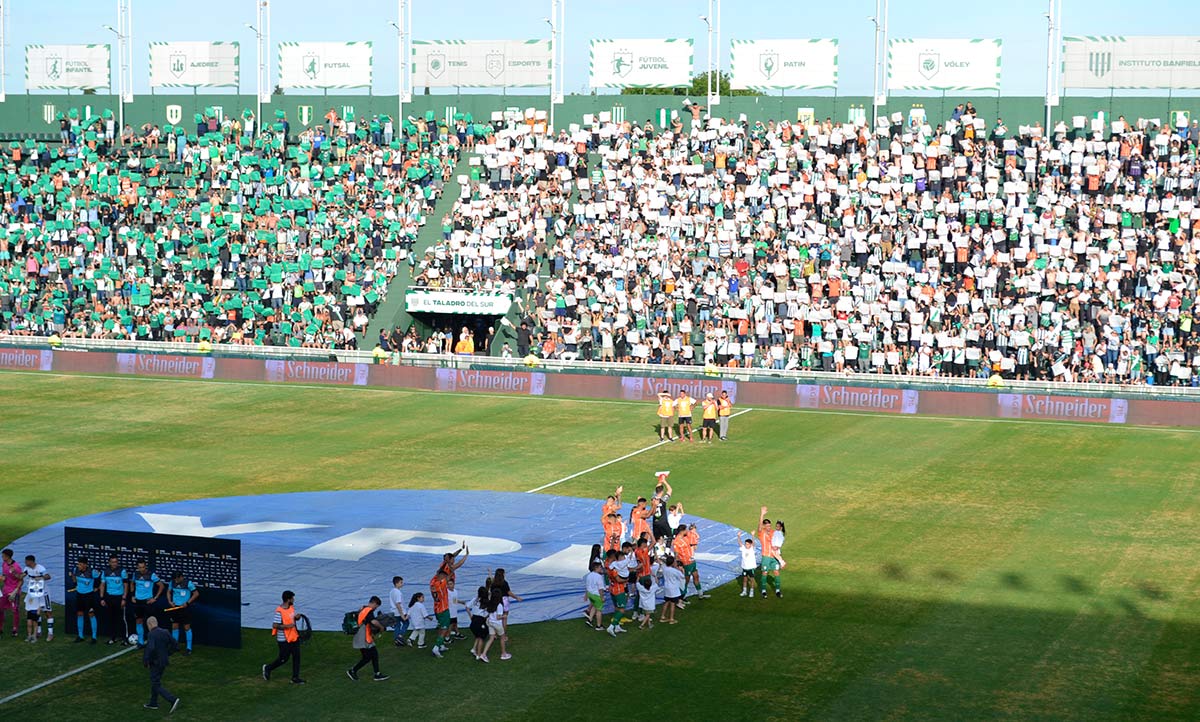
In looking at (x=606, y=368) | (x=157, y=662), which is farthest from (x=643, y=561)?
(x=606, y=368)

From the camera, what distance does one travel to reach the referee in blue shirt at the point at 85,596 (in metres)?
A: 22.3

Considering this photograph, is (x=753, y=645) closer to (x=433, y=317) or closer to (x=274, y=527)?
(x=274, y=527)

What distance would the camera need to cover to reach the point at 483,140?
66812 millimetres

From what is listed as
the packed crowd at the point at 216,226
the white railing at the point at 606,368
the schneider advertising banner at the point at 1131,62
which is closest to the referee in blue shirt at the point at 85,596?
the white railing at the point at 606,368

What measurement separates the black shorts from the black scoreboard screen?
0.13 m

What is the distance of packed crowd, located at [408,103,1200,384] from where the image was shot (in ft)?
166

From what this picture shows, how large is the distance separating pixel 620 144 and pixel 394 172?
33.5 ft

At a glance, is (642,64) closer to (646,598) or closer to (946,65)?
(946,65)

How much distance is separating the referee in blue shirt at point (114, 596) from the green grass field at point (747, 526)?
454 mm

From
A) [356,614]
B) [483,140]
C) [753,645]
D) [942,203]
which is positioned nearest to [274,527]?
[356,614]

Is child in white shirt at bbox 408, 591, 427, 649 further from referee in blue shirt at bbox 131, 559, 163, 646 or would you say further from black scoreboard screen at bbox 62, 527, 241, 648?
referee in blue shirt at bbox 131, 559, 163, 646

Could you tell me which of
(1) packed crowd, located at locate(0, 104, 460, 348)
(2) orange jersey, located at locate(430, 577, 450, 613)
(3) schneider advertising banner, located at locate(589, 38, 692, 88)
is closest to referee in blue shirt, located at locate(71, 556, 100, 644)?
(2) orange jersey, located at locate(430, 577, 450, 613)

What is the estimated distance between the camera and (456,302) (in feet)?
190

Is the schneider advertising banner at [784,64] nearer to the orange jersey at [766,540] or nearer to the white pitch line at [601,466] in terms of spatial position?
the white pitch line at [601,466]
